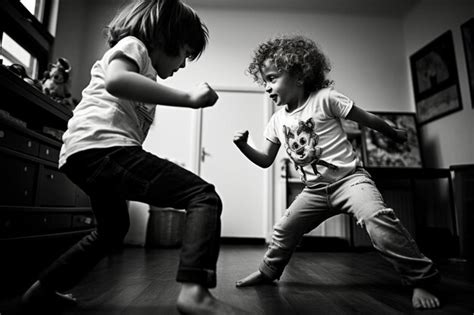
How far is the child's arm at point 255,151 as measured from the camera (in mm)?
1163

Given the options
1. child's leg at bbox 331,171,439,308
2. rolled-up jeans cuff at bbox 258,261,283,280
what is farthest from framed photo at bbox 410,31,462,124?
rolled-up jeans cuff at bbox 258,261,283,280

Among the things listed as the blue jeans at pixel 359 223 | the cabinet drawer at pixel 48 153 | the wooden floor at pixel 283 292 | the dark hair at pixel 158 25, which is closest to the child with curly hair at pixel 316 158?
the blue jeans at pixel 359 223

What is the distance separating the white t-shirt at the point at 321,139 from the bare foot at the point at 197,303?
70cm

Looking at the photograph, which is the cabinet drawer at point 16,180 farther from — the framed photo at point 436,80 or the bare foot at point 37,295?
the framed photo at point 436,80

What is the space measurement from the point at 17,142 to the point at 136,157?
1.13 metres

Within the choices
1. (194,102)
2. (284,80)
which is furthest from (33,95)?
(194,102)

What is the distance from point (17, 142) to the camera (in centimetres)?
156

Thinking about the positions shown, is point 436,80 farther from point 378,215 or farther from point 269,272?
point 269,272

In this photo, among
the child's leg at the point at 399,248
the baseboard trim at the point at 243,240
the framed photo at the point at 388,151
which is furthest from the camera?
the baseboard trim at the point at 243,240

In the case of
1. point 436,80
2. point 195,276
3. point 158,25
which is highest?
→ point 436,80

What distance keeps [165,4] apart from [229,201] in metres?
2.85

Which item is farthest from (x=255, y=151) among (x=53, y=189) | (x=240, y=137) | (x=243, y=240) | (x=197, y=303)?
(x=243, y=240)

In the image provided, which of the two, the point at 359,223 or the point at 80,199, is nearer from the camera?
the point at 359,223

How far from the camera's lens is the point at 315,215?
129 centimetres
